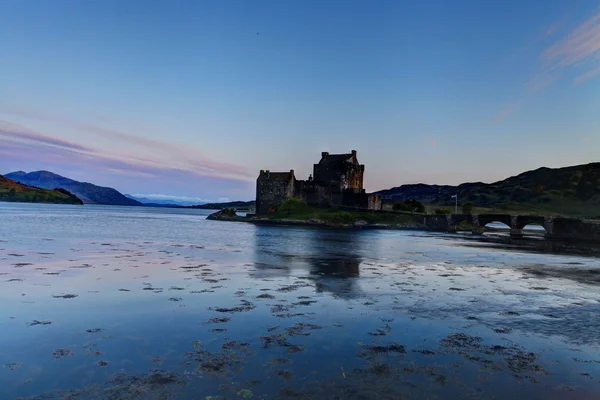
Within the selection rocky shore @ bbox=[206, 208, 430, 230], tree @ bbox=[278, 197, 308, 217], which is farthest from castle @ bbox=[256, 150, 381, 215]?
rocky shore @ bbox=[206, 208, 430, 230]

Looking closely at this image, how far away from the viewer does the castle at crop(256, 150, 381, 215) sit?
127m

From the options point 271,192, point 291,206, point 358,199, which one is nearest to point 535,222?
point 358,199

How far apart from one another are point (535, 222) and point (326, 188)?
60838 millimetres

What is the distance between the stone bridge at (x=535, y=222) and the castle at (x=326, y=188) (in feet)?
66.7

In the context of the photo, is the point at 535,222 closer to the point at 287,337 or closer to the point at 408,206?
the point at 408,206

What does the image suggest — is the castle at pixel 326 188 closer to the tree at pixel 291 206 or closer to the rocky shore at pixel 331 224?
the tree at pixel 291 206

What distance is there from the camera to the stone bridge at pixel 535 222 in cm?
9006

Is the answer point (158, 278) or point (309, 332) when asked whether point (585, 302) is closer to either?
point (309, 332)

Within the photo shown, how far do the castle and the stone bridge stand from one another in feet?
66.7

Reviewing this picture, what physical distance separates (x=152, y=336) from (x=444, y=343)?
9.14 meters

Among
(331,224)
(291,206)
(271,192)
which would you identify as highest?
(271,192)

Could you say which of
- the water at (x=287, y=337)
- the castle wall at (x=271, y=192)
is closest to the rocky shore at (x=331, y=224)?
the castle wall at (x=271, y=192)

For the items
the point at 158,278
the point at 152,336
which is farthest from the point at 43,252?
the point at 152,336

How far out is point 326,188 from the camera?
430ft
